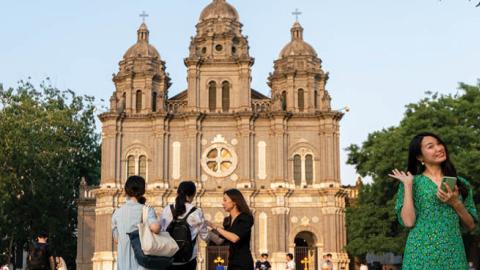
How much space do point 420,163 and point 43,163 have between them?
42.4 m

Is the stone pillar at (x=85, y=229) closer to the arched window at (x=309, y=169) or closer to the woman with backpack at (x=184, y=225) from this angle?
the arched window at (x=309, y=169)

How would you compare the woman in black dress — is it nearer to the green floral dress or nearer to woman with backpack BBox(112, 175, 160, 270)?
woman with backpack BBox(112, 175, 160, 270)

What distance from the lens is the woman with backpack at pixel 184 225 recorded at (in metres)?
8.98

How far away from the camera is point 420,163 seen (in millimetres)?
6277

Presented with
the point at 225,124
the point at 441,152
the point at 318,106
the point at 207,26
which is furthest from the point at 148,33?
the point at 441,152

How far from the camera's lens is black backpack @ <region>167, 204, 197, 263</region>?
352 inches

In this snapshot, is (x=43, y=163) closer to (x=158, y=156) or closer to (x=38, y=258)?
(x=158, y=156)

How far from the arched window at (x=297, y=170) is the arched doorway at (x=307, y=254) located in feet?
9.82

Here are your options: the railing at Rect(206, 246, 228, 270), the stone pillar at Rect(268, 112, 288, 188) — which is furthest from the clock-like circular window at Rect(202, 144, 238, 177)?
the railing at Rect(206, 246, 228, 270)

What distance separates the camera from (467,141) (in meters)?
30.5

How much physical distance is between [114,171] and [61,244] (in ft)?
33.0

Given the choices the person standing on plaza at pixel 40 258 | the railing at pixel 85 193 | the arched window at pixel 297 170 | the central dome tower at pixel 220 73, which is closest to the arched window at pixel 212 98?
the central dome tower at pixel 220 73

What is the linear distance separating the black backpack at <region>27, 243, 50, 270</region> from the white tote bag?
5056 mm

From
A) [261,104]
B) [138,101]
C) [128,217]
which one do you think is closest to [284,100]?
[261,104]
